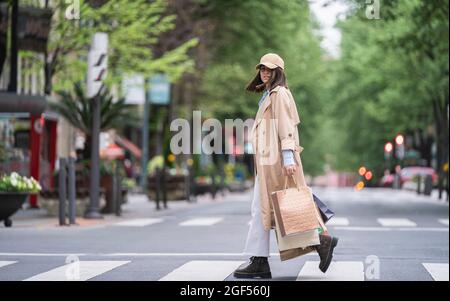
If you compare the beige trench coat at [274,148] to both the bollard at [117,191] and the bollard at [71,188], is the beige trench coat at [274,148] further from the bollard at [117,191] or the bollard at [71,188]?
the bollard at [117,191]

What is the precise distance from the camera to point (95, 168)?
21969mm

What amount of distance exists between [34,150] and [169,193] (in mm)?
6889

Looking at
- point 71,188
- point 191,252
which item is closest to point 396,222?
point 71,188

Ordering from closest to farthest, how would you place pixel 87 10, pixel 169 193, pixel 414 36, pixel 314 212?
pixel 314 212
pixel 87 10
pixel 414 36
pixel 169 193

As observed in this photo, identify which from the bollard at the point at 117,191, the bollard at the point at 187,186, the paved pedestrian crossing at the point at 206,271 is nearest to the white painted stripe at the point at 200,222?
the bollard at the point at 117,191

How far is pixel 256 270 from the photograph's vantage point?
9.55 m

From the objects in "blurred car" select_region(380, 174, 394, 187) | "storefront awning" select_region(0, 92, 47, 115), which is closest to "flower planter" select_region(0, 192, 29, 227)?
"storefront awning" select_region(0, 92, 47, 115)

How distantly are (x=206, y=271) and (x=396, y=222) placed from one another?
1142 centimetres

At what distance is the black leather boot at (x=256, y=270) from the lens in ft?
31.2

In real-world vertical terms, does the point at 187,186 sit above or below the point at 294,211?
below

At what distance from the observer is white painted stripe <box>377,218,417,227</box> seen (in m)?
19.9

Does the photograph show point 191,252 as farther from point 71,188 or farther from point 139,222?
point 139,222
